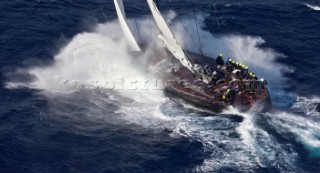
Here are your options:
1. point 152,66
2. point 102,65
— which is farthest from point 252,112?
point 102,65

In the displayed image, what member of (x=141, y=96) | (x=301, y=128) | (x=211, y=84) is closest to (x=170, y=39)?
(x=141, y=96)

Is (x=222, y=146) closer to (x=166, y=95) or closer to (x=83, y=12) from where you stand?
(x=166, y=95)

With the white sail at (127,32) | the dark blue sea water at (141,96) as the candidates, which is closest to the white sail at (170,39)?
the white sail at (127,32)

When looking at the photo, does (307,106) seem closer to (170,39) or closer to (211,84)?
(211,84)

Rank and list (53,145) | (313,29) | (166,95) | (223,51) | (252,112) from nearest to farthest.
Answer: (53,145), (252,112), (166,95), (223,51), (313,29)

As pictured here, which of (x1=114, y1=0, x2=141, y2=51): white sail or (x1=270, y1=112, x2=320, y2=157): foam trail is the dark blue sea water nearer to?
(x1=270, y1=112, x2=320, y2=157): foam trail

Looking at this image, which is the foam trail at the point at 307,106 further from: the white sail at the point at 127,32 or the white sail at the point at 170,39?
the white sail at the point at 127,32
